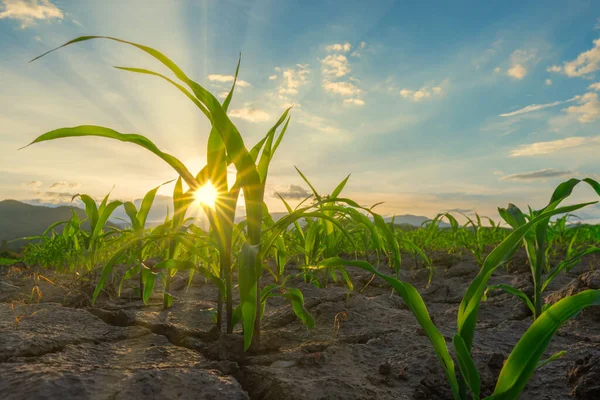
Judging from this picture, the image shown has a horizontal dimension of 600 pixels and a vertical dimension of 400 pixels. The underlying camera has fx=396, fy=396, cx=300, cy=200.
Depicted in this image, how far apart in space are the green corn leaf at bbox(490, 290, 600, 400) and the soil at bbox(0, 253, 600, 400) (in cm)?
31

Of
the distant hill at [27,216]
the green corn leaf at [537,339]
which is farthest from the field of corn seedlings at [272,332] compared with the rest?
the distant hill at [27,216]

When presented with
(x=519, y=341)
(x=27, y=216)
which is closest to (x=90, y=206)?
(x=519, y=341)

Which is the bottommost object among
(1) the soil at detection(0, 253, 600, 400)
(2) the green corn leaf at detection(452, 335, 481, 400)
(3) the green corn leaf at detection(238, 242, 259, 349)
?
(1) the soil at detection(0, 253, 600, 400)

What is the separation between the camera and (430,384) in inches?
42.7

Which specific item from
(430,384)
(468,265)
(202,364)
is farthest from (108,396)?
(468,265)

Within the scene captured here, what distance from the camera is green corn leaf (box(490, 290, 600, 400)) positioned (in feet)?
2.51

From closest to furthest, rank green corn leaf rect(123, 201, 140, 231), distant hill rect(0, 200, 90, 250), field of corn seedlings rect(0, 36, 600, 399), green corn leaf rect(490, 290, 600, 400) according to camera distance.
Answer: green corn leaf rect(490, 290, 600, 400) → field of corn seedlings rect(0, 36, 600, 399) → green corn leaf rect(123, 201, 140, 231) → distant hill rect(0, 200, 90, 250)

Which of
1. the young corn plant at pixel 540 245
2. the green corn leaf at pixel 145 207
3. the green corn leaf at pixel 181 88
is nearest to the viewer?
the green corn leaf at pixel 181 88

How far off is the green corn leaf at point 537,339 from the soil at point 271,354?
1.02 feet

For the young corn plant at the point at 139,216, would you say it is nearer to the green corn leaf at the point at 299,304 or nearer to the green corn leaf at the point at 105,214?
the green corn leaf at the point at 105,214

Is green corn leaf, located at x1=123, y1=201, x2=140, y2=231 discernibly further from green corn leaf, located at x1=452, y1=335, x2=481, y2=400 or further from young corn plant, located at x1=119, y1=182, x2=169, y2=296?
green corn leaf, located at x1=452, y1=335, x2=481, y2=400

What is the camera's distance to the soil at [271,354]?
99cm

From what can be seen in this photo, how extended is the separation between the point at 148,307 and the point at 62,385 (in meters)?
1.11

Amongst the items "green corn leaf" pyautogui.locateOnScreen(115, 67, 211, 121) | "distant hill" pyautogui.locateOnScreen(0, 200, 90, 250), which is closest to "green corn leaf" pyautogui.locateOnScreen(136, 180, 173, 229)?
"green corn leaf" pyautogui.locateOnScreen(115, 67, 211, 121)
